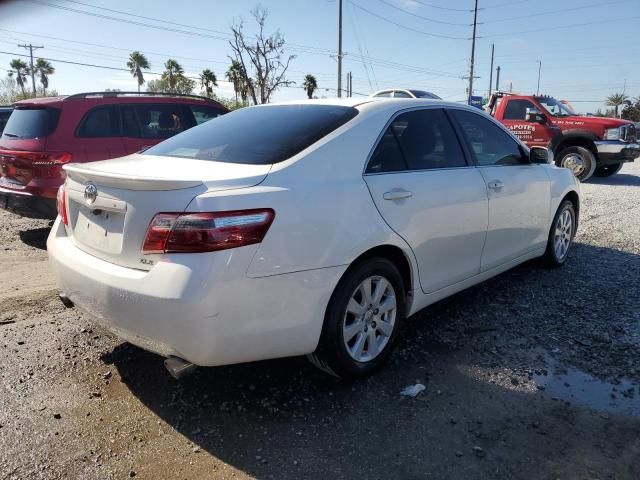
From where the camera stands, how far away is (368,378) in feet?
10.5

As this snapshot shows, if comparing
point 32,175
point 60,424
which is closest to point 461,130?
point 60,424

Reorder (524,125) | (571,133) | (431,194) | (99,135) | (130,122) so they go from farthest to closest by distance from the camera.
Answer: (524,125), (571,133), (130,122), (99,135), (431,194)

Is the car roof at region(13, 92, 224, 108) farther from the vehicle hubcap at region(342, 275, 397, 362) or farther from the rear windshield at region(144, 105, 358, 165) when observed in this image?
the vehicle hubcap at region(342, 275, 397, 362)

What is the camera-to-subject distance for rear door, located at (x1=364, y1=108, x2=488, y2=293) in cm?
318

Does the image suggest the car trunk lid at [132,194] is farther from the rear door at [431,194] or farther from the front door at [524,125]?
the front door at [524,125]

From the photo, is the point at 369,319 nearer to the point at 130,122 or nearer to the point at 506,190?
the point at 506,190

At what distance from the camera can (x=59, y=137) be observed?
632 cm

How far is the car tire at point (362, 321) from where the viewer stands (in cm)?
288

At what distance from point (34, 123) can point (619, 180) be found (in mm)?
13295

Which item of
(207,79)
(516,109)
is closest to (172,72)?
(207,79)

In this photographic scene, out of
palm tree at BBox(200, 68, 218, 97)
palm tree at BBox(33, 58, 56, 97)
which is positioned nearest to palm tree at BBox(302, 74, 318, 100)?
palm tree at BBox(200, 68, 218, 97)

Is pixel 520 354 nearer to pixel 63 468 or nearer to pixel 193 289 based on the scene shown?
pixel 193 289

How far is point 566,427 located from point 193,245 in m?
2.08

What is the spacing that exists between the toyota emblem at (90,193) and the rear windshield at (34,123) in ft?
13.4
